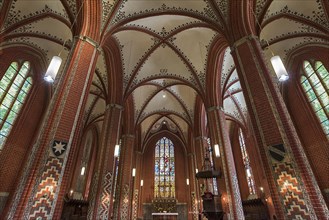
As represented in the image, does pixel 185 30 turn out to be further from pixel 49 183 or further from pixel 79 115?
pixel 49 183

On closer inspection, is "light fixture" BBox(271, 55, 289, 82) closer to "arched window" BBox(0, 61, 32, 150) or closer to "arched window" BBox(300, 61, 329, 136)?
"arched window" BBox(300, 61, 329, 136)

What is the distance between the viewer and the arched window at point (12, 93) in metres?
9.23

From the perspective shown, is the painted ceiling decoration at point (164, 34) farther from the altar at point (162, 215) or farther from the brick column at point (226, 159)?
the altar at point (162, 215)

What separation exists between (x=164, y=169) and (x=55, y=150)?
16106mm

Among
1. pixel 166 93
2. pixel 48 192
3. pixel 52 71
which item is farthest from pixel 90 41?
pixel 166 93

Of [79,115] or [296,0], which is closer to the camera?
[79,115]

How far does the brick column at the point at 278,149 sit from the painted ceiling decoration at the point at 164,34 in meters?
3.00

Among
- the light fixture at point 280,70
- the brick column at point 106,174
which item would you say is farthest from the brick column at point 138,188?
the light fixture at point 280,70

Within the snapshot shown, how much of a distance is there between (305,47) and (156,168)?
15879mm

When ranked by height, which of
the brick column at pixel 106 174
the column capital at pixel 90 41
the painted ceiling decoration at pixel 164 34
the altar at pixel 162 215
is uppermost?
the painted ceiling decoration at pixel 164 34

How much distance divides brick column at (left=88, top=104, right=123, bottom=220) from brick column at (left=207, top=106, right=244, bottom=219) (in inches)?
202

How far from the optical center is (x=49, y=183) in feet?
14.4

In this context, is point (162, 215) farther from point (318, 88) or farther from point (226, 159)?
point (318, 88)

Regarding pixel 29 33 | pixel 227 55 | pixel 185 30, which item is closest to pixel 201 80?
pixel 227 55
